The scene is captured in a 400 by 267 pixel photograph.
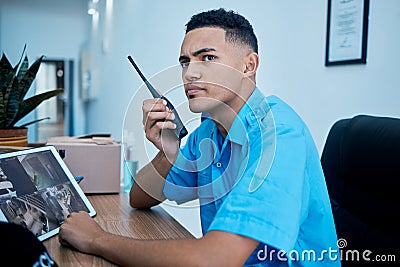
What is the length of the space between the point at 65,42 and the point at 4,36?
82 centimetres

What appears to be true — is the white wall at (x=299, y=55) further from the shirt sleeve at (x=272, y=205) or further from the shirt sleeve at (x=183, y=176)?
the shirt sleeve at (x=272, y=205)

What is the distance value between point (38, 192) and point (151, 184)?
1.13ft

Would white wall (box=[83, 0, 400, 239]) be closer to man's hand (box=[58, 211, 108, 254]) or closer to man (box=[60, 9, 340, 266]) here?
man (box=[60, 9, 340, 266])

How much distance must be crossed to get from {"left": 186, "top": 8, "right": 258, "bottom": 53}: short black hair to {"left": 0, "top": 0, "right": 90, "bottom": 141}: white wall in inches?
204

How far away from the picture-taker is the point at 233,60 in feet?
3.08

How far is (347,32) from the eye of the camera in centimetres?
164

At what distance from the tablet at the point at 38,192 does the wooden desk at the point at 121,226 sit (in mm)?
47

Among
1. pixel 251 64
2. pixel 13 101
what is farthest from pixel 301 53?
pixel 13 101

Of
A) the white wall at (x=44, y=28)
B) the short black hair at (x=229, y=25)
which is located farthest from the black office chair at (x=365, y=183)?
the white wall at (x=44, y=28)

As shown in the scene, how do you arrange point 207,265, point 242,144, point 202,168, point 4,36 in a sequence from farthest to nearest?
point 4,36, point 202,168, point 242,144, point 207,265

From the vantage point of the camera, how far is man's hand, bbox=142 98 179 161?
99cm

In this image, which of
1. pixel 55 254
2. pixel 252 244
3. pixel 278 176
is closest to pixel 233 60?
pixel 278 176

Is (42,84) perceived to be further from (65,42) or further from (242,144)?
(242,144)

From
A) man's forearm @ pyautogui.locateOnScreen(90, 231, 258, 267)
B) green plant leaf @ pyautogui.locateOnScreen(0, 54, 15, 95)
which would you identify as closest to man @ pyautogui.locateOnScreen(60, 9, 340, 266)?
man's forearm @ pyautogui.locateOnScreen(90, 231, 258, 267)
